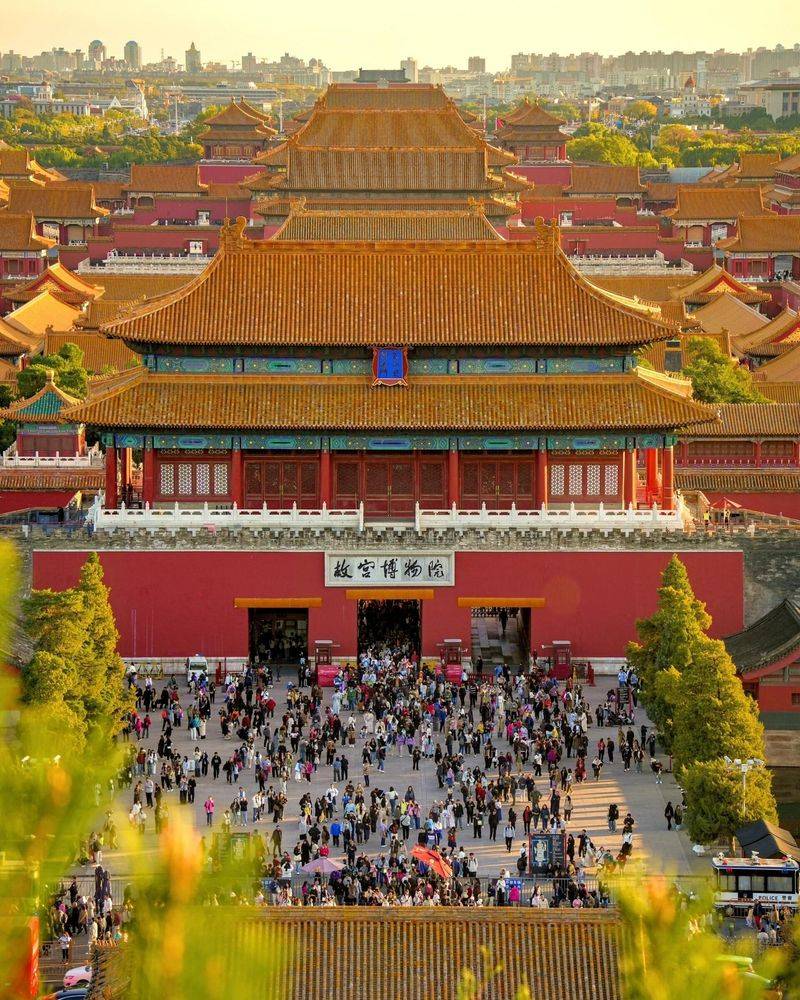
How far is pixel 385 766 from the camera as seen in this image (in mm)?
41031

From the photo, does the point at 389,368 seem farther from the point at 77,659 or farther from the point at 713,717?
the point at 713,717

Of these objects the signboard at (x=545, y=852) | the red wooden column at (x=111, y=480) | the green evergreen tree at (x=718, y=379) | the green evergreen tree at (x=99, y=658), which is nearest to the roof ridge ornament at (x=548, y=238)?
the red wooden column at (x=111, y=480)

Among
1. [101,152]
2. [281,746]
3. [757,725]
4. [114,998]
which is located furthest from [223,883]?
[101,152]

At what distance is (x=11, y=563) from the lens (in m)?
10.8

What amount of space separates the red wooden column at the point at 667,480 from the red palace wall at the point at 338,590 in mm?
2782

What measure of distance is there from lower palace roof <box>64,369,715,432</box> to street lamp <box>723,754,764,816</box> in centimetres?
1412

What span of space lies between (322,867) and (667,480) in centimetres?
2052

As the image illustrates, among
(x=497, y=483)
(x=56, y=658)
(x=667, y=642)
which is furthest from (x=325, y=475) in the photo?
(x=56, y=658)

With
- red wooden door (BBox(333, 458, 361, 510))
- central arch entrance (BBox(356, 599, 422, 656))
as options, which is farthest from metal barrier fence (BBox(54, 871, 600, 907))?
red wooden door (BBox(333, 458, 361, 510))

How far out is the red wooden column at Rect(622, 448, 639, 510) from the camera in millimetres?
50031

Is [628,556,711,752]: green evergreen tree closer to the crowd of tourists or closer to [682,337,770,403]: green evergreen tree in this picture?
the crowd of tourists

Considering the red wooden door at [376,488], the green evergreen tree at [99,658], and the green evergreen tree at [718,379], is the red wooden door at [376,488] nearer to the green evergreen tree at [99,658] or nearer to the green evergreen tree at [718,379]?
the green evergreen tree at [99,658]

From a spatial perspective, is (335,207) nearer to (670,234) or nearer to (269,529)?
(269,529)

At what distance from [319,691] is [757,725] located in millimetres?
11583
